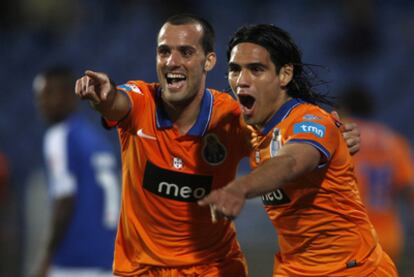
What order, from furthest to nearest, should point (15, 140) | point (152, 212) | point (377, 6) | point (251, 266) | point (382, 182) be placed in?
point (377, 6) < point (15, 140) < point (251, 266) < point (382, 182) < point (152, 212)

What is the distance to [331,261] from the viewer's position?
149 inches

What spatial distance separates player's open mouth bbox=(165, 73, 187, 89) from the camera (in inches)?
159

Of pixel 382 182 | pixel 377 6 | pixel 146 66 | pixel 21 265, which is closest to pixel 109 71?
pixel 146 66

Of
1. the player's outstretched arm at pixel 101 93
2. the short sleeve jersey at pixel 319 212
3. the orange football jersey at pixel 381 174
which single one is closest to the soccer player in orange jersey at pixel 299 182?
the short sleeve jersey at pixel 319 212

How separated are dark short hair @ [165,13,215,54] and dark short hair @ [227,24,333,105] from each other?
176 mm

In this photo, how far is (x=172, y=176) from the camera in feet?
13.3

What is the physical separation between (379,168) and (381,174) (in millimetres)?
53

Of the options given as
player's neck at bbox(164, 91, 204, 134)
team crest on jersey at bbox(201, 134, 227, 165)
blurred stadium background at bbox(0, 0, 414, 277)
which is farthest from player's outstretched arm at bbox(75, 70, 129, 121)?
blurred stadium background at bbox(0, 0, 414, 277)

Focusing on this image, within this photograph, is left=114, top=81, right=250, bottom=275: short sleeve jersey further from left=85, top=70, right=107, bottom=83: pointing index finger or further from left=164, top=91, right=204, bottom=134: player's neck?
left=85, top=70, right=107, bottom=83: pointing index finger

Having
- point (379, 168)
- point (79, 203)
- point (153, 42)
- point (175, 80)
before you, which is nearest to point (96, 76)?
point (175, 80)

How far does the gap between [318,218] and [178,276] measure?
0.81m

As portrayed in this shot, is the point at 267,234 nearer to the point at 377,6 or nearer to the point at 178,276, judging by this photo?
the point at 377,6

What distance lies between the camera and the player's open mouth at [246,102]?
12.6 ft

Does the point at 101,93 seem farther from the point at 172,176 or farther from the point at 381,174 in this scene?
the point at 381,174
